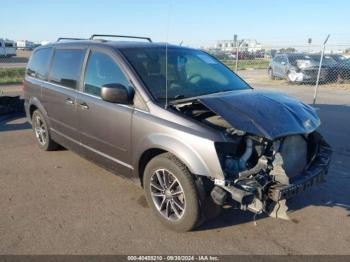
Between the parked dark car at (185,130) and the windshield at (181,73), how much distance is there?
0.05 feet

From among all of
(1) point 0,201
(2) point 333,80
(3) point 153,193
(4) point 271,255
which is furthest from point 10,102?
(2) point 333,80

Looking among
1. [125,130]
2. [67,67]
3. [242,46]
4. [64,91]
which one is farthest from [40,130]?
[242,46]

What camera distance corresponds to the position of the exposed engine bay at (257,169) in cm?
326

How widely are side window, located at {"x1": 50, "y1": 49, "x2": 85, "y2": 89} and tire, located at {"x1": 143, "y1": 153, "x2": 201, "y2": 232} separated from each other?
195 cm

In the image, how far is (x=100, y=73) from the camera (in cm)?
456

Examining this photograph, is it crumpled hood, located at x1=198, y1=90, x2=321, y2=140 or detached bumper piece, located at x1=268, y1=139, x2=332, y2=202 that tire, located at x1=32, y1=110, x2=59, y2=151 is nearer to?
crumpled hood, located at x1=198, y1=90, x2=321, y2=140

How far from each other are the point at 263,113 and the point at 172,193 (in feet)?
4.05

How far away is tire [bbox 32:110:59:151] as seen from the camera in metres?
6.12

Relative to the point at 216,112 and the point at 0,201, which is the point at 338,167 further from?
the point at 0,201

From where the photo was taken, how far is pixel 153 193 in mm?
3943

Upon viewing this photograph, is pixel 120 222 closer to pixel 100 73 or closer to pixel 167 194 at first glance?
pixel 167 194

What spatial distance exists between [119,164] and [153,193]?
65 cm

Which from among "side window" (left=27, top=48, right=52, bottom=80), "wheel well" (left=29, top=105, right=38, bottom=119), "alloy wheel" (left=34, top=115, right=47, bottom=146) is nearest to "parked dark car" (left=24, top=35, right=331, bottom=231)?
"side window" (left=27, top=48, right=52, bottom=80)

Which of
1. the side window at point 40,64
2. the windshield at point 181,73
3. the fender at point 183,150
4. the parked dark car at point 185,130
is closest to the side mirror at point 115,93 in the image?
the parked dark car at point 185,130
